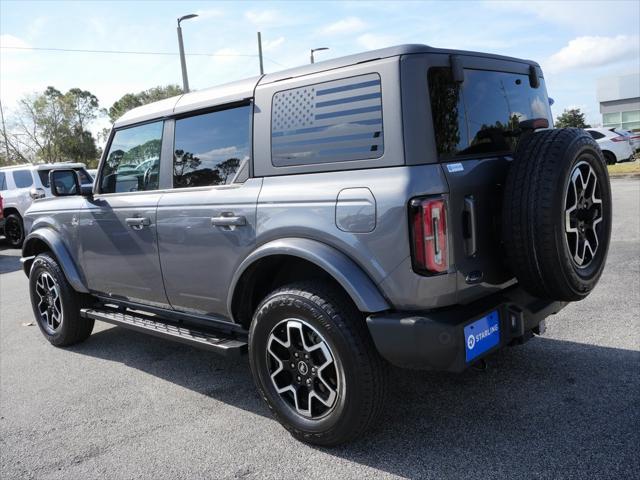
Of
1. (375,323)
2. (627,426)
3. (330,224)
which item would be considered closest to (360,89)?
(330,224)

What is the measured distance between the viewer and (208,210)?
344cm

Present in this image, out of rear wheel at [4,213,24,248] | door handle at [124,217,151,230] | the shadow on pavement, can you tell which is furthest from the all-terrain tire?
rear wheel at [4,213,24,248]

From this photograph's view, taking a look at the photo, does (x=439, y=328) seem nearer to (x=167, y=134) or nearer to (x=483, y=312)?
(x=483, y=312)

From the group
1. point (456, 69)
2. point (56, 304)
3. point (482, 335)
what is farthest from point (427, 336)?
point (56, 304)

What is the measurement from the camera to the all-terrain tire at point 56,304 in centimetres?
488

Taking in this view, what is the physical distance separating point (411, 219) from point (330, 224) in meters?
0.44

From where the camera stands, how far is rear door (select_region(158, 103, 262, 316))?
10.8 ft

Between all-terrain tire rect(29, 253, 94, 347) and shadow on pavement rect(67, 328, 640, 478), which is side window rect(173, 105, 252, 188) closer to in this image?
shadow on pavement rect(67, 328, 640, 478)

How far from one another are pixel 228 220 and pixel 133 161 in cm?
145

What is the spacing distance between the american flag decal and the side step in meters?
1.15

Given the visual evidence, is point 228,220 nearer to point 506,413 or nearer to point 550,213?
point 550,213

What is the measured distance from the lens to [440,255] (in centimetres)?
259

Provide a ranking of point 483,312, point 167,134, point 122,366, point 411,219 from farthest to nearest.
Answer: point 122,366 → point 167,134 → point 483,312 → point 411,219

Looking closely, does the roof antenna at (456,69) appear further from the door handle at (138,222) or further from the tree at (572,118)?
the tree at (572,118)
